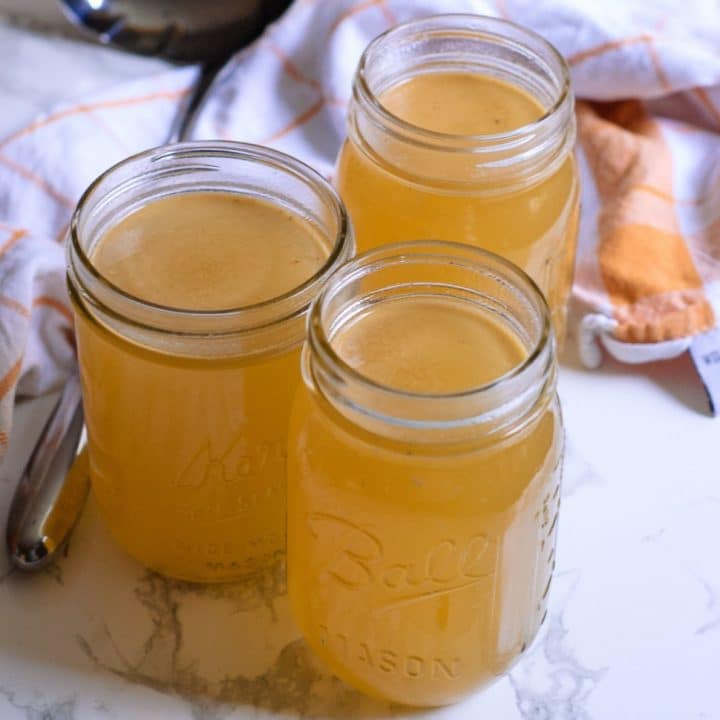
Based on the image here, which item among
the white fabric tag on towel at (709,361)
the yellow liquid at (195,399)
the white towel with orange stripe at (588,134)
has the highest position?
the yellow liquid at (195,399)

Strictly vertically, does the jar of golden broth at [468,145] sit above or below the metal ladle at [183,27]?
above

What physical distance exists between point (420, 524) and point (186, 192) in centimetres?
29

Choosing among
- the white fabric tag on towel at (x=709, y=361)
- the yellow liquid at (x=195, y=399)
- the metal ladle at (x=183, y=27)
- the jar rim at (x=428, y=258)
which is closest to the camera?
the jar rim at (x=428, y=258)

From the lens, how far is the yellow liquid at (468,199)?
0.83 m

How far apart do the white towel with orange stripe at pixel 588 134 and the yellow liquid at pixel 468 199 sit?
139 millimetres

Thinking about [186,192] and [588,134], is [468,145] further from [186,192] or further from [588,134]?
[588,134]

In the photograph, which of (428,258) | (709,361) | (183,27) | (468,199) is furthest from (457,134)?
(183,27)

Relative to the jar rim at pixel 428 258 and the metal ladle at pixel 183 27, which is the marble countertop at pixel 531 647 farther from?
the metal ladle at pixel 183 27

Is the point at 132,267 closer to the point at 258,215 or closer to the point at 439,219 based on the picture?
the point at 258,215

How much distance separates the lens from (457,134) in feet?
2.86

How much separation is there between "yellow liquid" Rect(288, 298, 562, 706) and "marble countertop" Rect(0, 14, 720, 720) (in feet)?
0.18

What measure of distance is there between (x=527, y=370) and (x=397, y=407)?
0.23ft

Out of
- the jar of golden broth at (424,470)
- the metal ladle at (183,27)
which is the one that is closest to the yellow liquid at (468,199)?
the jar of golden broth at (424,470)

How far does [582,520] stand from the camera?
3.05ft
